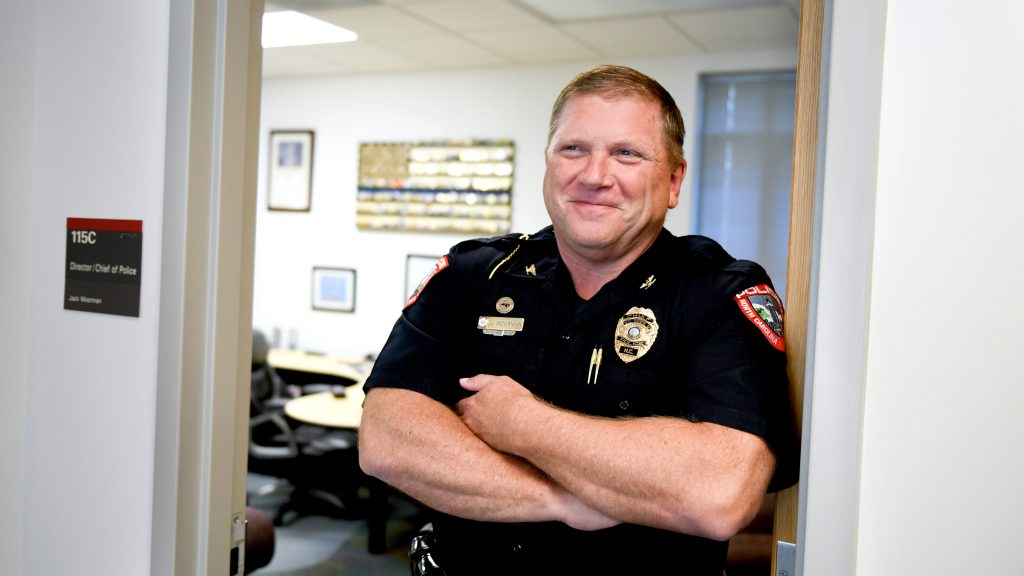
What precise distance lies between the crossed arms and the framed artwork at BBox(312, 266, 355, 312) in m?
4.25

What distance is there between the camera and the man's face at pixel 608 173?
134cm

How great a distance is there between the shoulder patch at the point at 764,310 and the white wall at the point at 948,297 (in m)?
0.25

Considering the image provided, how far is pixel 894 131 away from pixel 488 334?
2.64 feet

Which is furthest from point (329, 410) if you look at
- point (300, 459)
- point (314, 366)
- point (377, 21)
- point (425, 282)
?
point (425, 282)

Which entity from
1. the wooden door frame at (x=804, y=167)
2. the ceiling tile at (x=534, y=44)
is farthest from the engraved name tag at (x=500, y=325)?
the ceiling tile at (x=534, y=44)

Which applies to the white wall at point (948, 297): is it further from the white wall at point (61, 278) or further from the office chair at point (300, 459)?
the office chair at point (300, 459)

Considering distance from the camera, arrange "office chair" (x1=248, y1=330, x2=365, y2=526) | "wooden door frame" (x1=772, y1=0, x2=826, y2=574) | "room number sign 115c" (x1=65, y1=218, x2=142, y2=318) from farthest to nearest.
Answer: "office chair" (x1=248, y1=330, x2=365, y2=526) → "room number sign 115c" (x1=65, y1=218, x2=142, y2=318) → "wooden door frame" (x1=772, y1=0, x2=826, y2=574)

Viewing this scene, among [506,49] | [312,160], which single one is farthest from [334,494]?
[506,49]

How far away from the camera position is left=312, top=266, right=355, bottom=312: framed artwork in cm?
555

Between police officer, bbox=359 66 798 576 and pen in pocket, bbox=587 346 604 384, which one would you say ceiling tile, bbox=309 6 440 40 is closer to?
police officer, bbox=359 66 798 576

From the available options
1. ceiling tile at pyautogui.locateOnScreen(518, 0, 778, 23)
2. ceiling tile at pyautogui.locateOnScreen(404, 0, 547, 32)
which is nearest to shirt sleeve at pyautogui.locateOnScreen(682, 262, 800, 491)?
ceiling tile at pyautogui.locateOnScreen(518, 0, 778, 23)

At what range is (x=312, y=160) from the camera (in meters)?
5.68

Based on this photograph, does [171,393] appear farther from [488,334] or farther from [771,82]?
[771,82]

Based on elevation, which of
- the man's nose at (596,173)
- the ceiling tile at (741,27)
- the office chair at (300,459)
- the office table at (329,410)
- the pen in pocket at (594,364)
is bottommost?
the office chair at (300,459)
